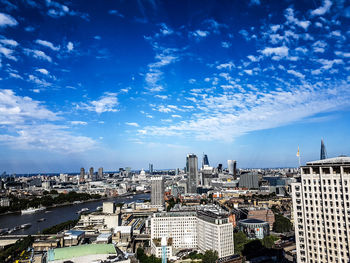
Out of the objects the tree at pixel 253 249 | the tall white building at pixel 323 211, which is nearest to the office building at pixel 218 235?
the tree at pixel 253 249

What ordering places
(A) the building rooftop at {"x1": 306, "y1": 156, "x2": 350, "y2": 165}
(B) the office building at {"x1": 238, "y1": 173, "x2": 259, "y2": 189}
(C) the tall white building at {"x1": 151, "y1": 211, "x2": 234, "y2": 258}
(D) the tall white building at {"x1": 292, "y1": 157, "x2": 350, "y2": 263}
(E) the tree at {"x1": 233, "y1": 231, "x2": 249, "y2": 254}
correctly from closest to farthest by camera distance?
(D) the tall white building at {"x1": 292, "y1": 157, "x2": 350, "y2": 263} → (A) the building rooftop at {"x1": 306, "y1": 156, "x2": 350, "y2": 165} → (E) the tree at {"x1": 233, "y1": 231, "x2": 249, "y2": 254} → (C) the tall white building at {"x1": 151, "y1": 211, "x2": 234, "y2": 258} → (B) the office building at {"x1": 238, "y1": 173, "x2": 259, "y2": 189}

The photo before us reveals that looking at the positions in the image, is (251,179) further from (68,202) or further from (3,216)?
(3,216)

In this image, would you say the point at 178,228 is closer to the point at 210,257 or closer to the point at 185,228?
the point at 185,228

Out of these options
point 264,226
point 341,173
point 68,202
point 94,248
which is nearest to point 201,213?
point 264,226

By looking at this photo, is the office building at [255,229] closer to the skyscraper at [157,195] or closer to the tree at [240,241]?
the tree at [240,241]

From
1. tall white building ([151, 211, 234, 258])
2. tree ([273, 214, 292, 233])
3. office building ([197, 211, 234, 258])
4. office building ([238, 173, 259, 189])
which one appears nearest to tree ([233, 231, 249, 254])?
office building ([197, 211, 234, 258])

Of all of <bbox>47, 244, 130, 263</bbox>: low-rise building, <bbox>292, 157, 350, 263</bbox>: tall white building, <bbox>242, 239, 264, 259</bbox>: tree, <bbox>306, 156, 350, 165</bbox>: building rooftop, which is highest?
<bbox>306, 156, 350, 165</bbox>: building rooftop

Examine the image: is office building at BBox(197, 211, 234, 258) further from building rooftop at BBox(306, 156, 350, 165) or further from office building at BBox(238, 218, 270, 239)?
building rooftop at BBox(306, 156, 350, 165)
